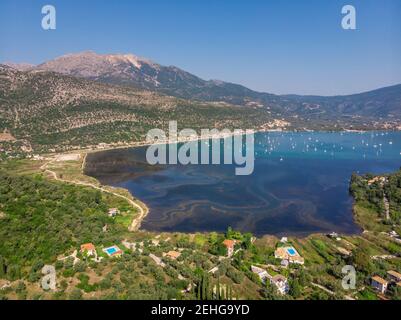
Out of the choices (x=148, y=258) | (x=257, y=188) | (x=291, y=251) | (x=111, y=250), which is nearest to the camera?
(x=148, y=258)

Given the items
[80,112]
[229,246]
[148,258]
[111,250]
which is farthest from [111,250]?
[80,112]

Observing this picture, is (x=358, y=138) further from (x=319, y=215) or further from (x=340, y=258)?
(x=340, y=258)

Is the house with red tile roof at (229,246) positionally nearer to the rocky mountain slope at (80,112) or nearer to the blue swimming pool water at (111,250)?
the blue swimming pool water at (111,250)

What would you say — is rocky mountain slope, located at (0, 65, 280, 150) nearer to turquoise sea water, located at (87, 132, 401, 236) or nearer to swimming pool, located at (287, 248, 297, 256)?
turquoise sea water, located at (87, 132, 401, 236)

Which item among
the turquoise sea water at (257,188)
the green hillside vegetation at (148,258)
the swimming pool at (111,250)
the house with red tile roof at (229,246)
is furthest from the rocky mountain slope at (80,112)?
the house with red tile roof at (229,246)

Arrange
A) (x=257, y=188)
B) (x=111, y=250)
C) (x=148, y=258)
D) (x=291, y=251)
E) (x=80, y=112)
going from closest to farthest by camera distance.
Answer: (x=148, y=258) < (x=111, y=250) < (x=291, y=251) < (x=257, y=188) < (x=80, y=112)

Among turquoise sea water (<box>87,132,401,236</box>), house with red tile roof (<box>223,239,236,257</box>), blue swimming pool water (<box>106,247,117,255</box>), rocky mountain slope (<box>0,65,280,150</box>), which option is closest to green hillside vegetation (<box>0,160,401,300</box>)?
house with red tile roof (<box>223,239,236,257</box>)

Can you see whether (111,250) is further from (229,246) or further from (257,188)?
(257,188)
